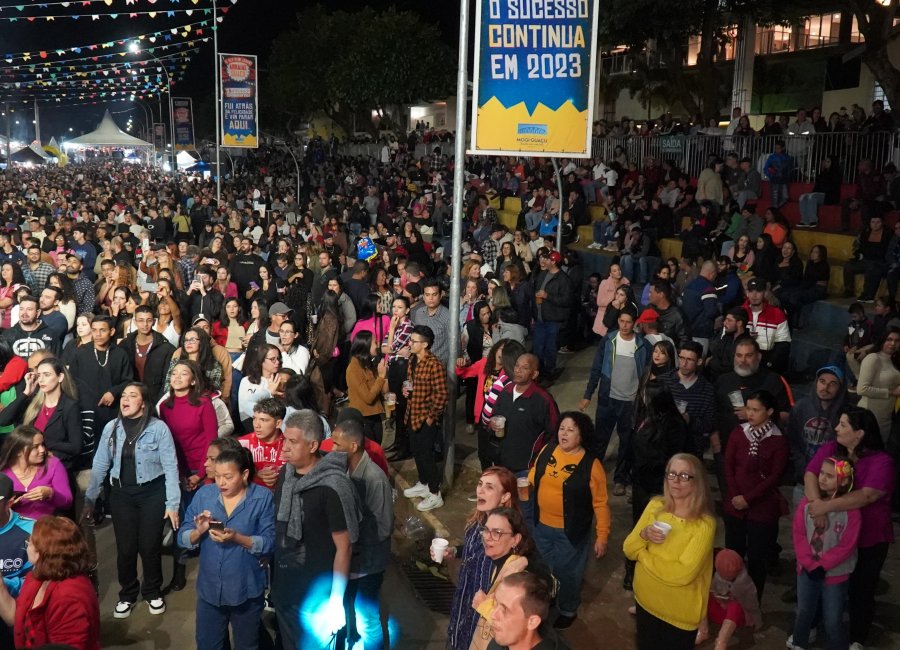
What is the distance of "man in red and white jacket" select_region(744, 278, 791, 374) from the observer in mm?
9172

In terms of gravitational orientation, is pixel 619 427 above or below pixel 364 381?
below

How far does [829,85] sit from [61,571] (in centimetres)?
3283

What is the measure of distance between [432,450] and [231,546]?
11.1ft

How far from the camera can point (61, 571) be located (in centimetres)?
398

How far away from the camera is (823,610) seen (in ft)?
18.0

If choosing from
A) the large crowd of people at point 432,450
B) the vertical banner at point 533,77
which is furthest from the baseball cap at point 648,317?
the vertical banner at point 533,77

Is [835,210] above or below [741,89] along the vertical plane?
below

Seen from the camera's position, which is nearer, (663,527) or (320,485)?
(663,527)

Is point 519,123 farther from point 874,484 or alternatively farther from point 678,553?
point 678,553

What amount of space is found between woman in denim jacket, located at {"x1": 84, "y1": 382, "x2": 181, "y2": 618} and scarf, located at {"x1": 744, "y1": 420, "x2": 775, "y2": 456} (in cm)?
381

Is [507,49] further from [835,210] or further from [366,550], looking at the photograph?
[835,210]

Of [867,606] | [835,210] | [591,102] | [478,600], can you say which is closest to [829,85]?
[835,210]

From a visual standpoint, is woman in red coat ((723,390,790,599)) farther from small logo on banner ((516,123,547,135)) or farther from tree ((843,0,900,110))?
tree ((843,0,900,110))

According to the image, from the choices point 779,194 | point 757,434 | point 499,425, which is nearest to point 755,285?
point 757,434
